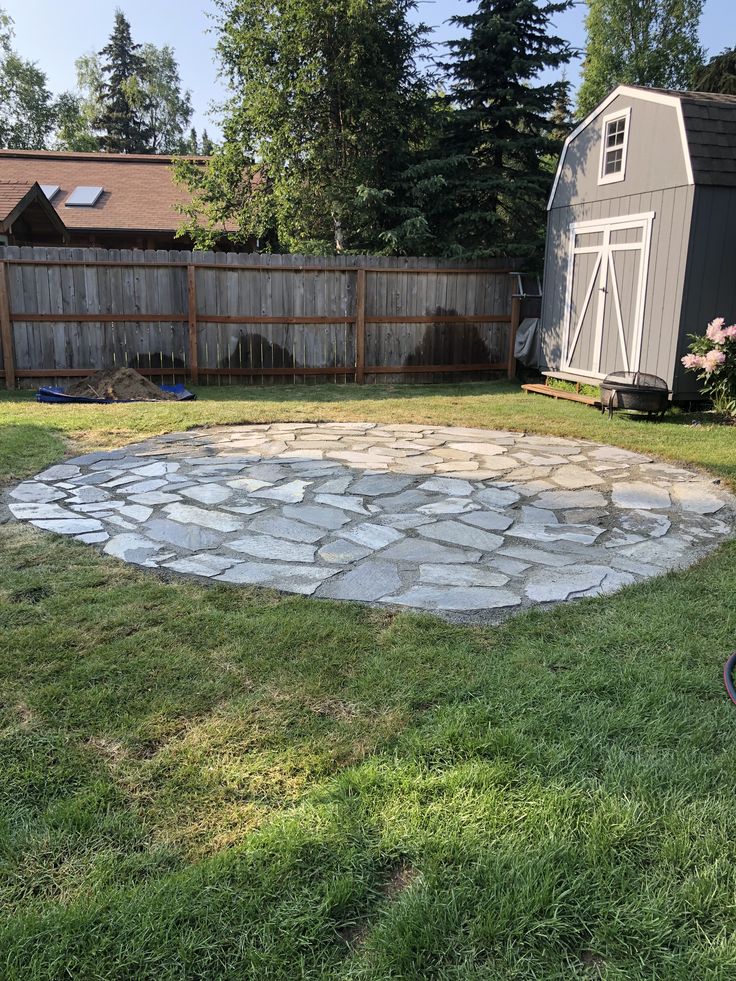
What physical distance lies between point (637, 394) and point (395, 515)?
4.26 m

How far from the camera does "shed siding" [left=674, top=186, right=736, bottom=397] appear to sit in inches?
299

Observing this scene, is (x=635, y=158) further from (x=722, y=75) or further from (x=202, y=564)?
(x=202, y=564)

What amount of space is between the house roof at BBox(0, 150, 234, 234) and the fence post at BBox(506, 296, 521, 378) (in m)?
8.20

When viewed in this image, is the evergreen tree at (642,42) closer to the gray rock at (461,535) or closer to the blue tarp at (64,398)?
the blue tarp at (64,398)

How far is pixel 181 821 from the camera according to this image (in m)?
1.71

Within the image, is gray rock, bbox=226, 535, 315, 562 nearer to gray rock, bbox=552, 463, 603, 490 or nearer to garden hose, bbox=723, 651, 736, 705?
garden hose, bbox=723, 651, 736, 705

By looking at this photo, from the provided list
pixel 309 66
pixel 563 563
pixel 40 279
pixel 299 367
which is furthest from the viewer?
pixel 309 66

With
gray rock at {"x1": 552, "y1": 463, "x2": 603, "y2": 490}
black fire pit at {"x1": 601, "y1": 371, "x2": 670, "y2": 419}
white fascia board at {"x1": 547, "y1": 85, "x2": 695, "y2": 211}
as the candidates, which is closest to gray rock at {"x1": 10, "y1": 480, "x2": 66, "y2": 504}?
gray rock at {"x1": 552, "y1": 463, "x2": 603, "y2": 490}

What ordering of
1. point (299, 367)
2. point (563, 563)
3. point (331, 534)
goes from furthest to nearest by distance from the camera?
point (299, 367), point (331, 534), point (563, 563)

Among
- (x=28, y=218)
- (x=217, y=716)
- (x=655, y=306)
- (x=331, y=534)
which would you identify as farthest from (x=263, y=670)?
(x=28, y=218)

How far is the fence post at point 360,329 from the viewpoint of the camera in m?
10.1

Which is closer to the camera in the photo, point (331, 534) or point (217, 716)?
point (217, 716)

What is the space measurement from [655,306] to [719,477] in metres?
3.66

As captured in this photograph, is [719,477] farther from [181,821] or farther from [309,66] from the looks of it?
[309,66]
